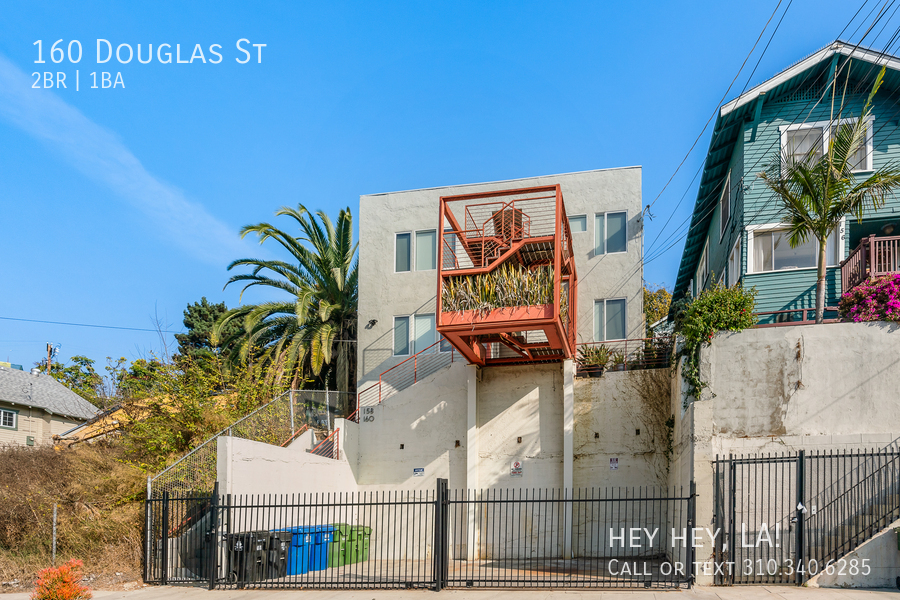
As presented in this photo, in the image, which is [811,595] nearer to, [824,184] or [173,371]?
[824,184]

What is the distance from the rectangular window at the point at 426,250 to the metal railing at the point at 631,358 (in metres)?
5.96

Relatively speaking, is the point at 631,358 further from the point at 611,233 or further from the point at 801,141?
the point at 801,141

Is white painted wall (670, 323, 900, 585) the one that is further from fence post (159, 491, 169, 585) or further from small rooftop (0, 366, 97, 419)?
small rooftop (0, 366, 97, 419)

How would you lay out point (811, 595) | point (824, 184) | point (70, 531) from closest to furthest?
1. point (811, 595)
2. point (824, 184)
3. point (70, 531)

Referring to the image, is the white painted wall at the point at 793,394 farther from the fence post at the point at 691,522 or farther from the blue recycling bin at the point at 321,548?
the blue recycling bin at the point at 321,548

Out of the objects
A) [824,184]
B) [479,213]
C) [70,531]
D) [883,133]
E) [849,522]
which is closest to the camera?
[849,522]

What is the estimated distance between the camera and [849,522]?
12070mm

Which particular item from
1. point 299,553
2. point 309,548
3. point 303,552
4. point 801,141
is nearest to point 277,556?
point 303,552

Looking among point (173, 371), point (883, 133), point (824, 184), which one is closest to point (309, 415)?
point (173, 371)

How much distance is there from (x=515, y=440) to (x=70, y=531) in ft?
34.8

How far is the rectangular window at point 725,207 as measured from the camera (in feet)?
69.4

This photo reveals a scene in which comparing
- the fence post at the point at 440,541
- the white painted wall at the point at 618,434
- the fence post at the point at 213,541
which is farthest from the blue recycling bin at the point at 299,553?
the white painted wall at the point at 618,434

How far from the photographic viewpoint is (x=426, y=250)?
23797 mm

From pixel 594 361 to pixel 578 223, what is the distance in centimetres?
487
